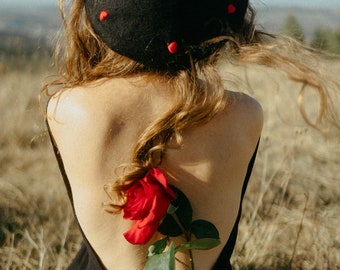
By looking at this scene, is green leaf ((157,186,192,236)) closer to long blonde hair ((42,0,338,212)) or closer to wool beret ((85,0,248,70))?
long blonde hair ((42,0,338,212))

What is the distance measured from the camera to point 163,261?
1.38 metres

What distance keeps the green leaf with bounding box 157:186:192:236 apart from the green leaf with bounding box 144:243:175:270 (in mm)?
84

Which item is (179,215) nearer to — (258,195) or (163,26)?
(163,26)

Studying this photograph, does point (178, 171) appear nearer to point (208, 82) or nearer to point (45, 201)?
point (208, 82)

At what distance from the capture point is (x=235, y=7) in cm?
148

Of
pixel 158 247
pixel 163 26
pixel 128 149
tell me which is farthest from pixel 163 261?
pixel 163 26

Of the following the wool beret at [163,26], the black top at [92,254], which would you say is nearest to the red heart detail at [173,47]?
the wool beret at [163,26]

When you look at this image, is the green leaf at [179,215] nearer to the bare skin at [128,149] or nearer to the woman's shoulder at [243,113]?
the bare skin at [128,149]

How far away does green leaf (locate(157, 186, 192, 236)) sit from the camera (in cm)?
148

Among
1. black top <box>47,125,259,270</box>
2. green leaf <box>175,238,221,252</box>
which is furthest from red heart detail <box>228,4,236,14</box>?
green leaf <box>175,238,221,252</box>

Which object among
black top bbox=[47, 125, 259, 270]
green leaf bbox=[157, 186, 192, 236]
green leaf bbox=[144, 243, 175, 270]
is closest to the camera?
green leaf bbox=[144, 243, 175, 270]

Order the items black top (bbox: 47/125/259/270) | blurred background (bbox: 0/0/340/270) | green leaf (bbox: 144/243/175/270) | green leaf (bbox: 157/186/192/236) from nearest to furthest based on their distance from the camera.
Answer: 1. green leaf (bbox: 144/243/175/270)
2. green leaf (bbox: 157/186/192/236)
3. black top (bbox: 47/125/259/270)
4. blurred background (bbox: 0/0/340/270)

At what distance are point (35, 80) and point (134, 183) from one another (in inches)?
171

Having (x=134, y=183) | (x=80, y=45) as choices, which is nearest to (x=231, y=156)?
(x=134, y=183)
